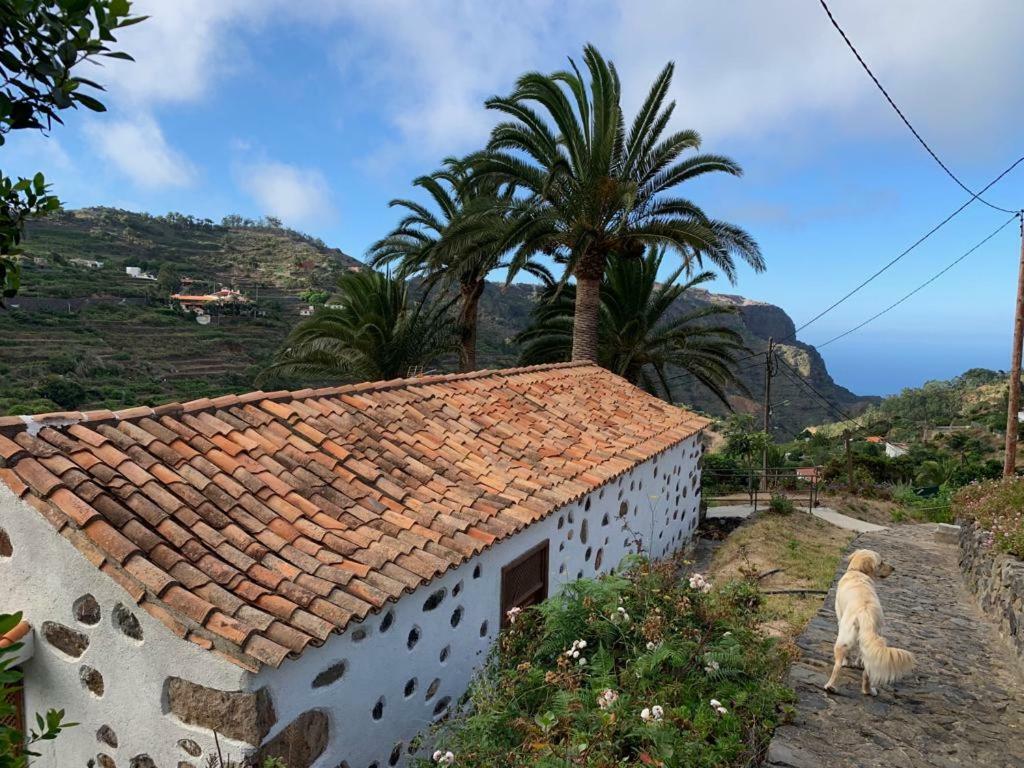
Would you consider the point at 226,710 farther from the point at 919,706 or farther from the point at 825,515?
the point at 825,515

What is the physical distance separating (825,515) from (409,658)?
51.9ft

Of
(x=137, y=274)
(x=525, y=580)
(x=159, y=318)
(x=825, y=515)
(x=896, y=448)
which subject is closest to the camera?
(x=525, y=580)

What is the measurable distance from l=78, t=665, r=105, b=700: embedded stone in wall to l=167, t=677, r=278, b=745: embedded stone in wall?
0.60 meters

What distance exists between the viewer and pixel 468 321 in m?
17.0

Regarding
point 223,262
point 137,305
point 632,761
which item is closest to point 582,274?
point 632,761

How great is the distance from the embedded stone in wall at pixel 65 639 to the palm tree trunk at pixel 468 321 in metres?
13.2

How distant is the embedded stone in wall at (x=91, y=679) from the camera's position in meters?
3.78

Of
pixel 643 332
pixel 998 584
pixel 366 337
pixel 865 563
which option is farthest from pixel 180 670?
pixel 643 332

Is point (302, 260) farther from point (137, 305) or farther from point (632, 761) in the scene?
point (632, 761)

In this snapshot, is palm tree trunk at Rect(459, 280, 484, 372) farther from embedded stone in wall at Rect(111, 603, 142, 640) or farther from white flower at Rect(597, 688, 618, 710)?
white flower at Rect(597, 688, 618, 710)

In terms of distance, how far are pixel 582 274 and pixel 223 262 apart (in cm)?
5895

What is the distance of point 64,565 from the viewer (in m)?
3.73

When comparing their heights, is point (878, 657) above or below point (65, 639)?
below

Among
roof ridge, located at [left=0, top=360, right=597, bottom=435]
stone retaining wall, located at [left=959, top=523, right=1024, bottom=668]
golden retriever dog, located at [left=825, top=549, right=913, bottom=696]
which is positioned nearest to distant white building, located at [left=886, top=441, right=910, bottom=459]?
stone retaining wall, located at [left=959, top=523, right=1024, bottom=668]
